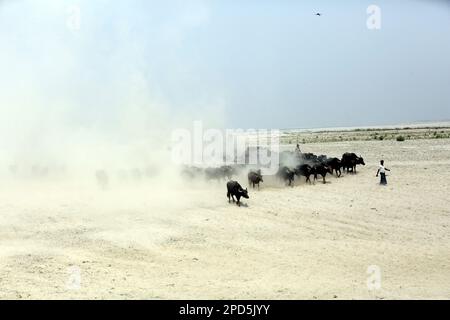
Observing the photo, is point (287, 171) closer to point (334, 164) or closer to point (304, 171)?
point (304, 171)

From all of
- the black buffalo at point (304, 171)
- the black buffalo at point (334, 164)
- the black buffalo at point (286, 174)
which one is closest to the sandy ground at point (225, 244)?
the black buffalo at point (286, 174)

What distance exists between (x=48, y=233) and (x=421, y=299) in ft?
34.4

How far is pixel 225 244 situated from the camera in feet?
42.2

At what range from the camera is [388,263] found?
11.0 m

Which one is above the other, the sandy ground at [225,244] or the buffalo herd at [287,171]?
the buffalo herd at [287,171]

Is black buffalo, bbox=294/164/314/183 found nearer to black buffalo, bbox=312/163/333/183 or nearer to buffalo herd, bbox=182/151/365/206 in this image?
buffalo herd, bbox=182/151/365/206

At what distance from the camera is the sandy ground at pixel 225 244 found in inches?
371

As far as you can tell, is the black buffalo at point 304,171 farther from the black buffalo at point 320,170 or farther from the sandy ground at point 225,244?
the sandy ground at point 225,244

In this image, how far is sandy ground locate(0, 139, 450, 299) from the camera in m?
9.42

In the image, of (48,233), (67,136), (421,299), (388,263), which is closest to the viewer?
(421,299)

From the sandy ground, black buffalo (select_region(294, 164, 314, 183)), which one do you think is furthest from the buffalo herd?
the sandy ground

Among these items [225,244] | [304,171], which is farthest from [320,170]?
[225,244]
